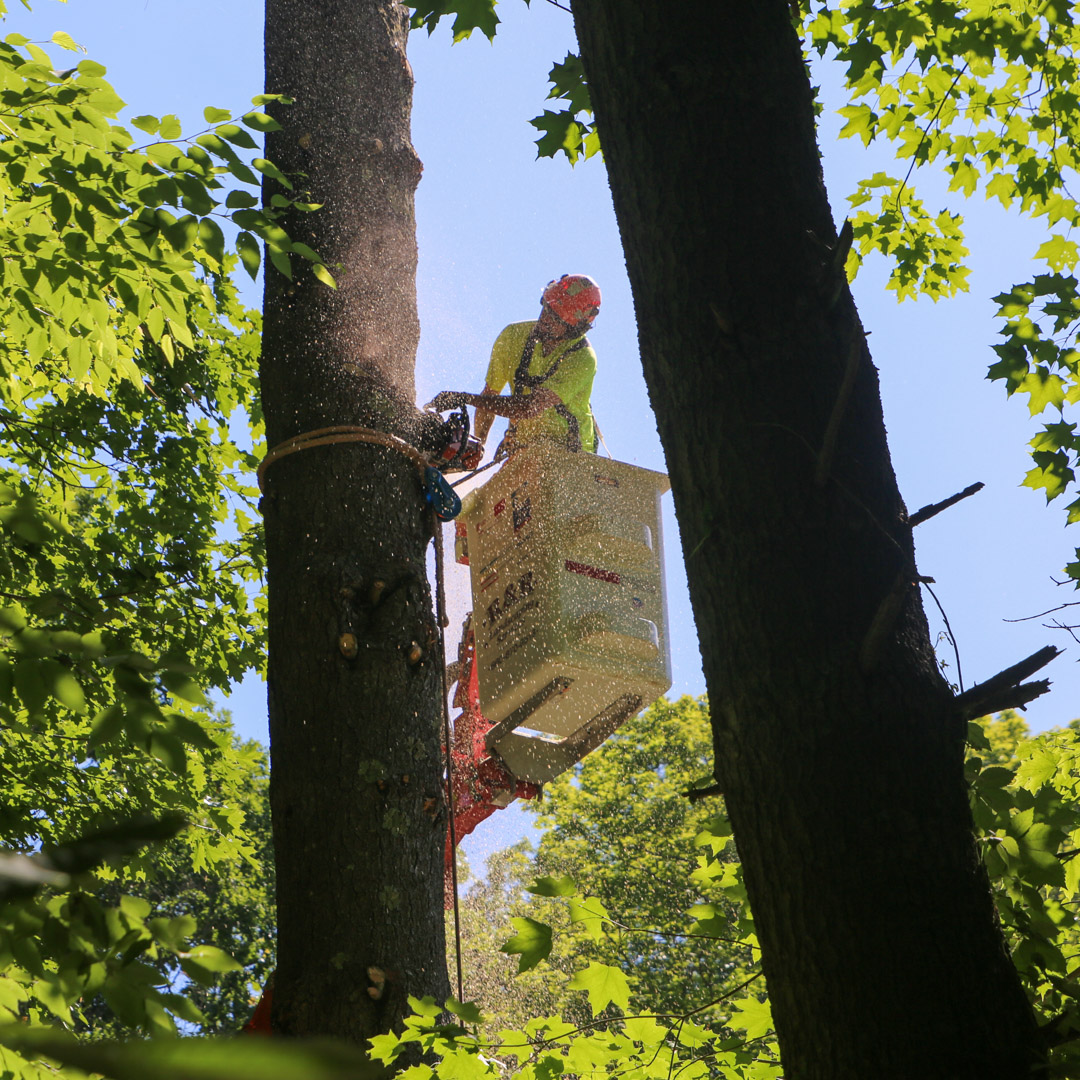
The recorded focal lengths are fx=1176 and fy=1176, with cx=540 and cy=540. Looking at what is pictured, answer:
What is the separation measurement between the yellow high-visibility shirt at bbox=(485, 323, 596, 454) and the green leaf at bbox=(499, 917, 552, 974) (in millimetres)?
2765

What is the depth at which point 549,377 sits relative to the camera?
185 inches

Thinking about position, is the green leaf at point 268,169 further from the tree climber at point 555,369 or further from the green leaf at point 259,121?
the tree climber at point 555,369

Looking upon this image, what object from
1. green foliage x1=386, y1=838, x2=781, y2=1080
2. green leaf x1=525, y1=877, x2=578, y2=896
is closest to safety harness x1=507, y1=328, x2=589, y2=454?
green foliage x1=386, y1=838, x2=781, y2=1080

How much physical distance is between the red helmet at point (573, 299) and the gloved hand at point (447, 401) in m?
1.03

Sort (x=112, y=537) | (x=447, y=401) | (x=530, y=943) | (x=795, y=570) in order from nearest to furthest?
(x=795, y=570)
(x=530, y=943)
(x=447, y=401)
(x=112, y=537)

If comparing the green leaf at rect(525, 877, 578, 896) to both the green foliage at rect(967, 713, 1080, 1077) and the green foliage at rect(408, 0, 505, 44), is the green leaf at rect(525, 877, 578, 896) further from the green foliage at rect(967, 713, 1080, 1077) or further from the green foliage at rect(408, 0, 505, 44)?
the green foliage at rect(408, 0, 505, 44)

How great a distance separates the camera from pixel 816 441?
1.34 m

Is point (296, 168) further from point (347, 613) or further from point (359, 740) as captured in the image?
point (359, 740)

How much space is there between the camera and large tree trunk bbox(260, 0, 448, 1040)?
8.25ft

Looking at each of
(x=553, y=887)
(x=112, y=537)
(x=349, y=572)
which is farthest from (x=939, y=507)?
(x=112, y=537)

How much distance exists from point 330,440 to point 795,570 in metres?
1.95

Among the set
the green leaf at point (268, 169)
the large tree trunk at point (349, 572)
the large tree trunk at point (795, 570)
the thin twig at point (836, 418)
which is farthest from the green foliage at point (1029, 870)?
the green leaf at point (268, 169)

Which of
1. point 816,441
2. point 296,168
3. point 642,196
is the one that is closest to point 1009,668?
point 816,441

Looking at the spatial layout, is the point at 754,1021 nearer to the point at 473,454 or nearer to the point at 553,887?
the point at 553,887
